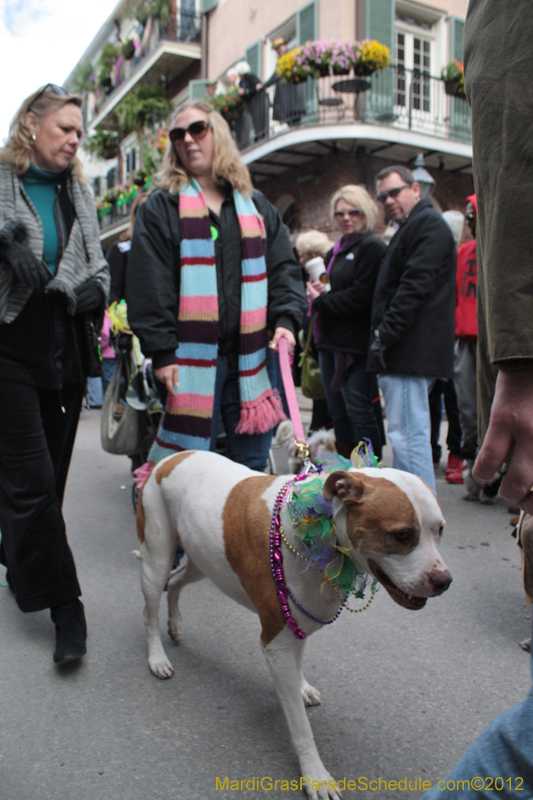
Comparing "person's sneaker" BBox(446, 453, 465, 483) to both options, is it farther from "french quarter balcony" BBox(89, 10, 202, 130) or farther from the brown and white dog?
"french quarter balcony" BBox(89, 10, 202, 130)

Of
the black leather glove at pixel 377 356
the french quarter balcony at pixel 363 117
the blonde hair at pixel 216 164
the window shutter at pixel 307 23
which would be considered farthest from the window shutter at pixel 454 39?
the blonde hair at pixel 216 164

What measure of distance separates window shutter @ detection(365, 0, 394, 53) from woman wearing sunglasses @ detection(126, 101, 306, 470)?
1049 cm

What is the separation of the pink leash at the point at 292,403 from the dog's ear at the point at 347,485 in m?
0.41

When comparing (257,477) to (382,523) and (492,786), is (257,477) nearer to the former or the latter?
(382,523)

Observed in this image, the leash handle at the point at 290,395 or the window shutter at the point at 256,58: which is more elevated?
the window shutter at the point at 256,58

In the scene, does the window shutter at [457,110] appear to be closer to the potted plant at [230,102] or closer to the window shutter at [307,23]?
the window shutter at [307,23]

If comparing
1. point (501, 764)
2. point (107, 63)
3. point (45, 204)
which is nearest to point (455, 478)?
point (45, 204)

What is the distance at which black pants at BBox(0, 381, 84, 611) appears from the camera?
2.38 meters

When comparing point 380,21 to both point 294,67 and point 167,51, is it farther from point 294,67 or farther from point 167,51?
point 167,51

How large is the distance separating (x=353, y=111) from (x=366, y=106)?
10.3 inches

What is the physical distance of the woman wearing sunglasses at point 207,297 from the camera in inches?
109

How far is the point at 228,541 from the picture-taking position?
196 cm

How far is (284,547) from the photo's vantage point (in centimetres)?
179

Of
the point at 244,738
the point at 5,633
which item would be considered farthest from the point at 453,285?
the point at 5,633
